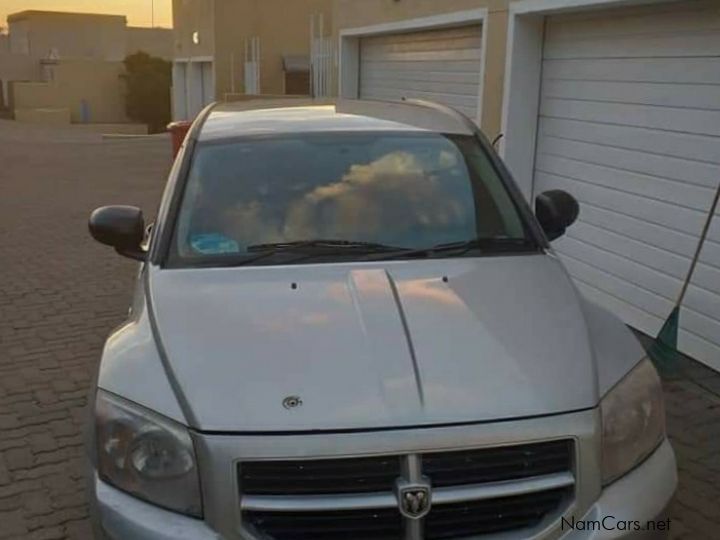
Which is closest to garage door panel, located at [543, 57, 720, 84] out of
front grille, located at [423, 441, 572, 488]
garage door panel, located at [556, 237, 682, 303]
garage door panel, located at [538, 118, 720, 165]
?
garage door panel, located at [538, 118, 720, 165]

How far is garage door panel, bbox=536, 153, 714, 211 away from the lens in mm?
5317

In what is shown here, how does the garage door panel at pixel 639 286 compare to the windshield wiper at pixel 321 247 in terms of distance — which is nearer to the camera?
the windshield wiper at pixel 321 247

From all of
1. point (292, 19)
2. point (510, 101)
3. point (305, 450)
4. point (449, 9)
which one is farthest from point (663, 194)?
point (292, 19)

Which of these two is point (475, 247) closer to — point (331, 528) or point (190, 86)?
point (331, 528)

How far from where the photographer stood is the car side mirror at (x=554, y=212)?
372 cm

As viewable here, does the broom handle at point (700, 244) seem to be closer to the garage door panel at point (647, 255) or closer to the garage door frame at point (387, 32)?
the garage door panel at point (647, 255)

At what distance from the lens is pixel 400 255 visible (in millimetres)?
3068

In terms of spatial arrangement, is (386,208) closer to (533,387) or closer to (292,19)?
(533,387)

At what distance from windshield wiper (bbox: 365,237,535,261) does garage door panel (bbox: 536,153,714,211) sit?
2552mm

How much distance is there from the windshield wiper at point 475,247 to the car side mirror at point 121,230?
1.17 m

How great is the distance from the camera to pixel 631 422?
2.37m

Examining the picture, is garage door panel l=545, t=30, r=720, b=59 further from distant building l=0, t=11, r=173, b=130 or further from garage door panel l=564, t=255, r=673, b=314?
distant building l=0, t=11, r=173, b=130

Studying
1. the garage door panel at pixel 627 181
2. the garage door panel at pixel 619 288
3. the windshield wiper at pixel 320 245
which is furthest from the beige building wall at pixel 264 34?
the windshield wiper at pixel 320 245

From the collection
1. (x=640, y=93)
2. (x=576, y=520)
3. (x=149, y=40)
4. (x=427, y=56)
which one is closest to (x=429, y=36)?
(x=427, y=56)
